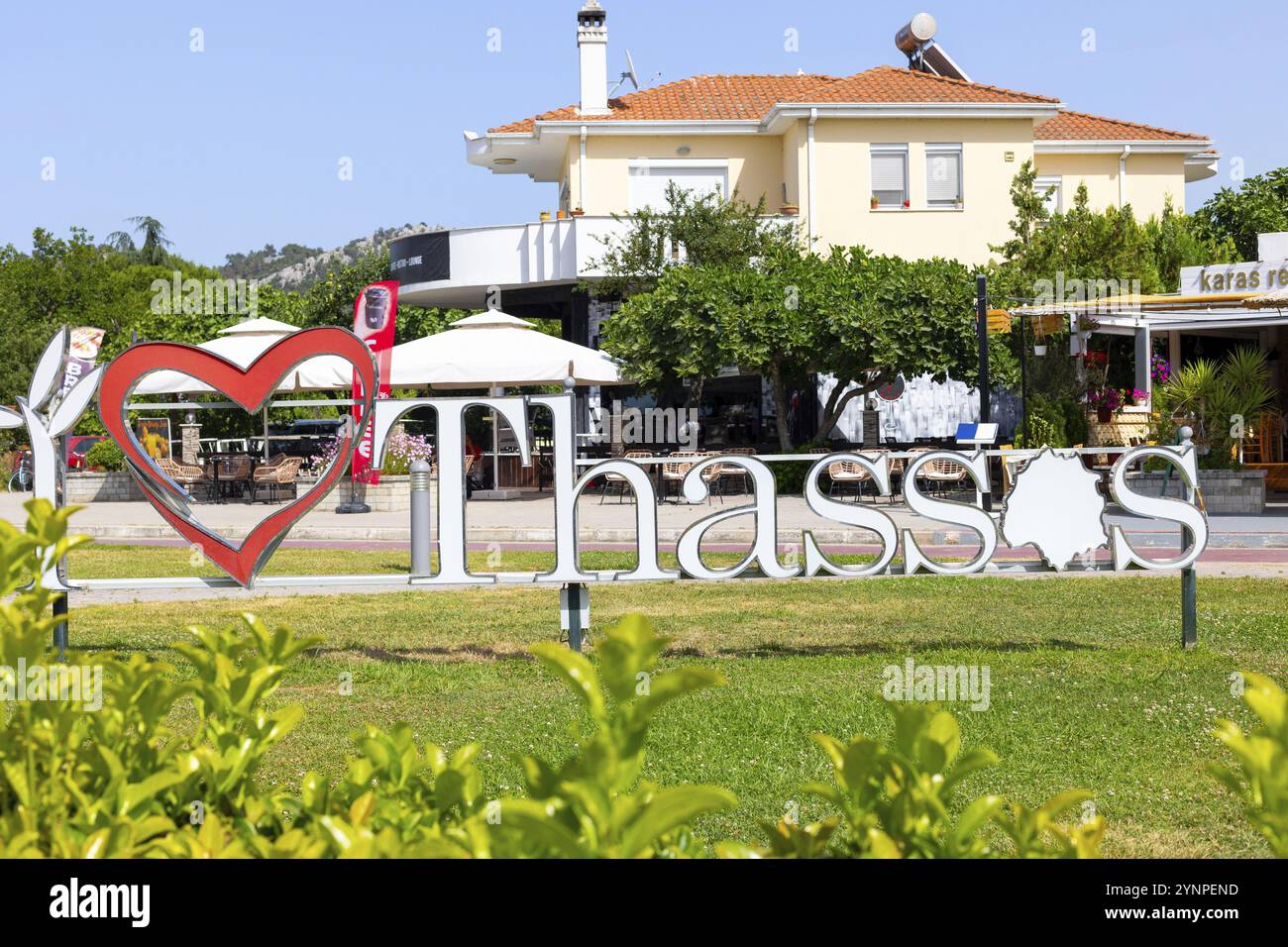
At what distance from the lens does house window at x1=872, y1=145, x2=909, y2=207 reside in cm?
3312

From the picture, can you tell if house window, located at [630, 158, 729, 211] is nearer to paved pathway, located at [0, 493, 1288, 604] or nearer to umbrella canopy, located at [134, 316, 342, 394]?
umbrella canopy, located at [134, 316, 342, 394]

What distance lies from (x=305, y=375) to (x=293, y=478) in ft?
6.28

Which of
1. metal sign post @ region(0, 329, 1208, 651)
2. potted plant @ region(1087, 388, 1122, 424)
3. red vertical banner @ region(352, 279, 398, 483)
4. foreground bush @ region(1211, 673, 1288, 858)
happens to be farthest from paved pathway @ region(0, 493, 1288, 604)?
foreground bush @ region(1211, 673, 1288, 858)

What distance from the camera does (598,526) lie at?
19000 mm

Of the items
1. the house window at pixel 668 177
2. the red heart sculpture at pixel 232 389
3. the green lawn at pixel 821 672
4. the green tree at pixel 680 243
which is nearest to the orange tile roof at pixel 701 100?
the house window at pixel 668 177

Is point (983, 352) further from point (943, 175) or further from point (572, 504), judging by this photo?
point (572, 504)

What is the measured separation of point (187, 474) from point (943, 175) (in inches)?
762

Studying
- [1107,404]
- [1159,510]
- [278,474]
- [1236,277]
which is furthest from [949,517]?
[278,474]

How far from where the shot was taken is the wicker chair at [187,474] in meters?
25.2

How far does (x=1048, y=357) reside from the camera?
1011 inches

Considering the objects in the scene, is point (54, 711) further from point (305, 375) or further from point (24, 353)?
point (24, 353)

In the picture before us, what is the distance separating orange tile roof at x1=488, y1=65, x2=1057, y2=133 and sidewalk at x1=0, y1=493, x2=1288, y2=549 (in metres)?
13.6

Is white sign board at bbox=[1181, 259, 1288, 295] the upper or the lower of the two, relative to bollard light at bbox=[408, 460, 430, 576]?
Result: upper
